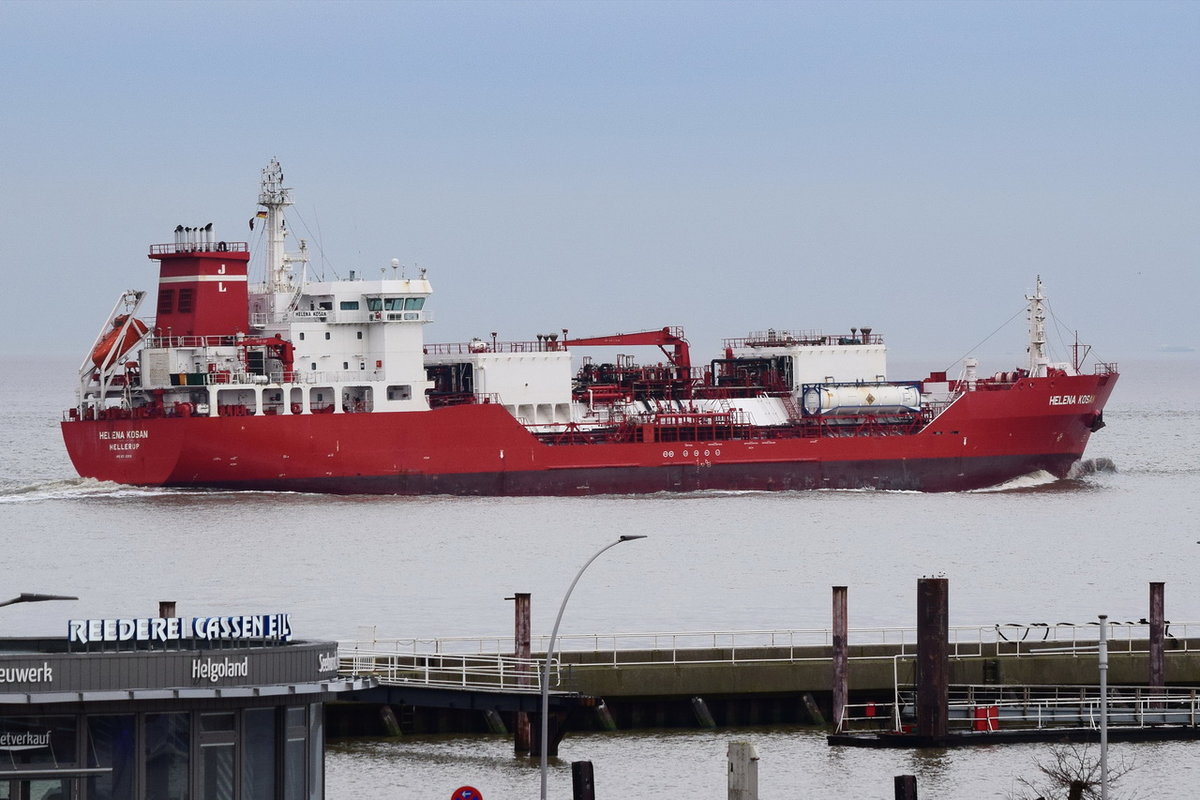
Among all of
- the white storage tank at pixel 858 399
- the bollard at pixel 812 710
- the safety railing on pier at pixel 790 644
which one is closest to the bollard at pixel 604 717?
the safety railing on pier at pixel 790 644

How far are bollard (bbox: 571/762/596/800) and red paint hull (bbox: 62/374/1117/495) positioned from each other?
131 feet

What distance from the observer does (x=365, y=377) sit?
66812 millimetres

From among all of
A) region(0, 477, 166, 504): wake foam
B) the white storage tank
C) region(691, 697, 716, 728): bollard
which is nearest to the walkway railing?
region(691, 697, 716, 728): bollard

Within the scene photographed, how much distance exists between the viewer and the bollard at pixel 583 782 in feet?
81.3

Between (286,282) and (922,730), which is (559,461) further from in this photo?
(922,730)

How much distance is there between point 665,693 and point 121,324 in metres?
37.6

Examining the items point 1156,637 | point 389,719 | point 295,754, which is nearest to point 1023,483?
point 1156,637

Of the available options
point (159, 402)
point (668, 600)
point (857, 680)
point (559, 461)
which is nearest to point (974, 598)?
point (668, 600)

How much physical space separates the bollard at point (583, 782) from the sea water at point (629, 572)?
3.99 metres

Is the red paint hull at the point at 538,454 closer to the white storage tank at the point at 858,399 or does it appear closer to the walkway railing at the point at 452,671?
the white storage tank at the point at 858,399

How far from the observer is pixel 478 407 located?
6556cm

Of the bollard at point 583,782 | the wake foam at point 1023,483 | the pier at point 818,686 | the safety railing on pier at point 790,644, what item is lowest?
the bollard at point 583,782

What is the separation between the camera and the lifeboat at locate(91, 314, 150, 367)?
6512 cm

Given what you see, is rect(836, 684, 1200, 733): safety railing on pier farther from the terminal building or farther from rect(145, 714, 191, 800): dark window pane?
rect(145, 714, 191, 800): dark window pane
